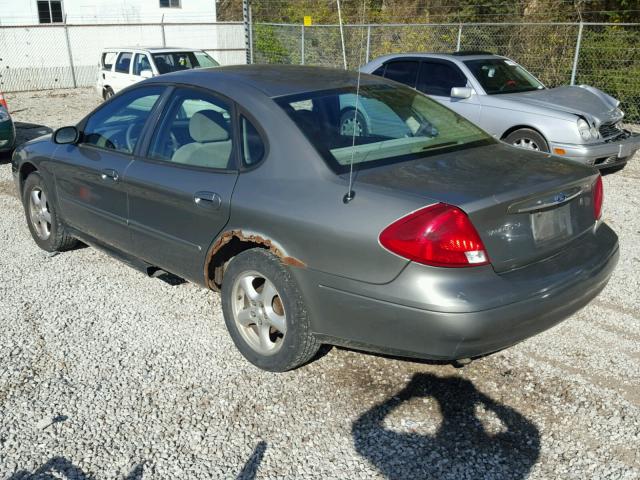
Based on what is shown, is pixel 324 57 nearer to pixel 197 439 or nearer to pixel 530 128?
pixel 530 128

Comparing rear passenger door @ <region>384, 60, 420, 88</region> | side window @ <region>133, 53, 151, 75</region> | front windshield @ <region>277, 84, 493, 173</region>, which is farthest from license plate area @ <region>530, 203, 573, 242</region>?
side window @ <region>133, 53, 151, 75</region>

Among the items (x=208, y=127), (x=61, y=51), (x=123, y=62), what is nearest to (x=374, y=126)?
(x=208, y=127)

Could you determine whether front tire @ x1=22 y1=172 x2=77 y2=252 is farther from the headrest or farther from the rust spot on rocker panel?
the rust spot on rocker panel

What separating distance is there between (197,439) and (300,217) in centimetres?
119

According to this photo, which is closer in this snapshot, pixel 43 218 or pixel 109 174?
pixel 109 174

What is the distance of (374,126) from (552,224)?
1.16m

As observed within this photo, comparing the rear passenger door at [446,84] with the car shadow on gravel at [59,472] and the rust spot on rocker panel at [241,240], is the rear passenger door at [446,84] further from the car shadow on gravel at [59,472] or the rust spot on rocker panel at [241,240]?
the car shadow on gravel at [59,472]

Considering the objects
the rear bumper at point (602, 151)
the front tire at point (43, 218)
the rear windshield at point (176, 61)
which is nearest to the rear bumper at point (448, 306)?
the front tire at point (43, 218)

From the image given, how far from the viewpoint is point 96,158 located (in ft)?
15.2

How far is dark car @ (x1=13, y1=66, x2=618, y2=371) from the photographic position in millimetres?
2930

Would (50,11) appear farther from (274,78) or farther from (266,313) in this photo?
(266,313)

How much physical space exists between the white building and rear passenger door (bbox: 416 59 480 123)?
1746 centimetres

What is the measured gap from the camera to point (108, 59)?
53.6 feet

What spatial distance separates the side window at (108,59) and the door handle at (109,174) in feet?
41.6
